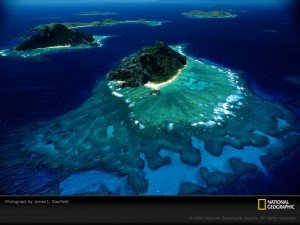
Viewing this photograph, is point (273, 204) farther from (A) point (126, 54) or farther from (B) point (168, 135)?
(A) point (126, 54)

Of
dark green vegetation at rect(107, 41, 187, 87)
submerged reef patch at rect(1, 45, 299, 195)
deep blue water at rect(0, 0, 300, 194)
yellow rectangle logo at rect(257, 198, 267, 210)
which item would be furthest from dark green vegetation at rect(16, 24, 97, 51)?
yellow rectangle logo at rect(257, 198, 267, 210)

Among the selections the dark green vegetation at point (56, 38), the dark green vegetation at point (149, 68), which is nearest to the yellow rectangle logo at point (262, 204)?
the dark green vegetation at point (149, 68)

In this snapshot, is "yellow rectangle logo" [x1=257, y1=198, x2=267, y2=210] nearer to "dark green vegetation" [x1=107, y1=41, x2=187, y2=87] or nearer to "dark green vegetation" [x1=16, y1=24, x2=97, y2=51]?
"dark green vegetation" [x1=107, y1=41, x2=187, y2=87]

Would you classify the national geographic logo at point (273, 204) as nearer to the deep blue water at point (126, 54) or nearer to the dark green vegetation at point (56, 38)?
the deep blue water at point (126, 54)

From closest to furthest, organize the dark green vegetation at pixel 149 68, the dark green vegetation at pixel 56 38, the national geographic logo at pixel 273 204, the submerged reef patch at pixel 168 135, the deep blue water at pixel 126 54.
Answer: the national geographic logo at pixel 273 204 → the submerged reef patch at pixel 168 135 → the deep blue water at pixel 126 54 → the dark green vegetation at pixel 149 68 → the dark green vegetation at pixel 56 38

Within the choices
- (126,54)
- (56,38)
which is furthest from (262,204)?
(56,38)

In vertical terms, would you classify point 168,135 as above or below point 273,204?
below
